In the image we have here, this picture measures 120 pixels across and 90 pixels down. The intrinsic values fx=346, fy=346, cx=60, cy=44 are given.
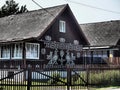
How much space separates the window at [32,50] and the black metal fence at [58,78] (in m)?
10.6

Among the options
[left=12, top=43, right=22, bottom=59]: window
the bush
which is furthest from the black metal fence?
[left=12, top=43, right=22, bottom=59]: window

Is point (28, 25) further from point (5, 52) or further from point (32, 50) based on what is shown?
point (5, 52)

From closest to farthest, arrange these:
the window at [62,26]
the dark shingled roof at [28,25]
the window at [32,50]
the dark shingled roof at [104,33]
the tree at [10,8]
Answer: the window at [32,50] < the dark shingled roof at [28,25] < the window at [62,26] < the dark shingled roof at [104,33] < the tree at [10,8]

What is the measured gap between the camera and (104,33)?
156 ft

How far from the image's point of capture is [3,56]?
3484 cm

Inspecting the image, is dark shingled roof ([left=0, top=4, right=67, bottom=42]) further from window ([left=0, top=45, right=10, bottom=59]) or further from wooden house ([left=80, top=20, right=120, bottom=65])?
wooden house ([left=80, top=20, right=120, bottom=65])

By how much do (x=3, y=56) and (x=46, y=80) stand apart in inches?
635

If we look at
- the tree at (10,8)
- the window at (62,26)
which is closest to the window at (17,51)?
the window at (62,26)

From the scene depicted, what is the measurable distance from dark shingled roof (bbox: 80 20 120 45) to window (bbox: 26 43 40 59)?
1386 centimetres

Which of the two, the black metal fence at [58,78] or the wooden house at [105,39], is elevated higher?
the wooden house at [105,39]

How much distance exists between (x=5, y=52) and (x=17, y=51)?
1945 mm

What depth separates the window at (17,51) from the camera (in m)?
33.0

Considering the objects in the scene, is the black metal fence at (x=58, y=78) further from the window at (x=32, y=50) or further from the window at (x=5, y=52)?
the window at (x=5, y=52)

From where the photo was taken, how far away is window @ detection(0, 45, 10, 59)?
34281 mm
